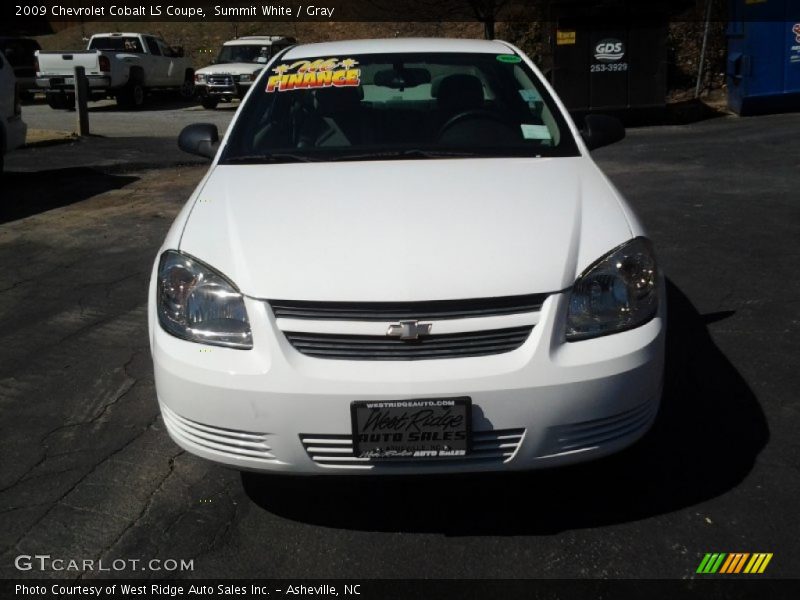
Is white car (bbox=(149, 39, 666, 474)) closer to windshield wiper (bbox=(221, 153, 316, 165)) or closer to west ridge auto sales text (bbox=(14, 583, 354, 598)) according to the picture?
west ridge auto sales text (bbox=(14, 583, 354, 598))

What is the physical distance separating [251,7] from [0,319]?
31436mm

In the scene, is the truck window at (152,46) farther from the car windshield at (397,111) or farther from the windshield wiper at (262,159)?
the windshield wiper at (262,159)

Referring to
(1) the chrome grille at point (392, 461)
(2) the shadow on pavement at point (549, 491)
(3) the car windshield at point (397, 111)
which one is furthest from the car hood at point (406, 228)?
(2) the shadow on pavement at point (549, 491)

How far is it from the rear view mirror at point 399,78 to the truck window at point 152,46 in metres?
20.3

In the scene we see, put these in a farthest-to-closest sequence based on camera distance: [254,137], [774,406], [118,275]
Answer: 1. [118,275]
2. [254,137]
3. [774,406]

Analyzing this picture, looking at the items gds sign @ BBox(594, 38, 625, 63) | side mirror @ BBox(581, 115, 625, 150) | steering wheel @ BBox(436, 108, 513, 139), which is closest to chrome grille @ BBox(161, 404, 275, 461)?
steering wheel @ BBox(436, 108, 513, 139)

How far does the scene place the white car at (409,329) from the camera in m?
2.69

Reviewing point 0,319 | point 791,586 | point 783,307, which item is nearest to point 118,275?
point 0,319

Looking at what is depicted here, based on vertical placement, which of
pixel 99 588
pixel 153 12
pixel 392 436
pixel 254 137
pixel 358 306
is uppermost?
pixel 153 12

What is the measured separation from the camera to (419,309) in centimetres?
272

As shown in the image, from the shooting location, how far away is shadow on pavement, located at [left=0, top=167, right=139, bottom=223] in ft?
29.1

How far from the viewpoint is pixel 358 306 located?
2.73m

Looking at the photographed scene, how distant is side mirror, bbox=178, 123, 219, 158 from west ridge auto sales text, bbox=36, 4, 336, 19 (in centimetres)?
2770

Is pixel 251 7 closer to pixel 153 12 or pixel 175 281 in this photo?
pixel 153 12
